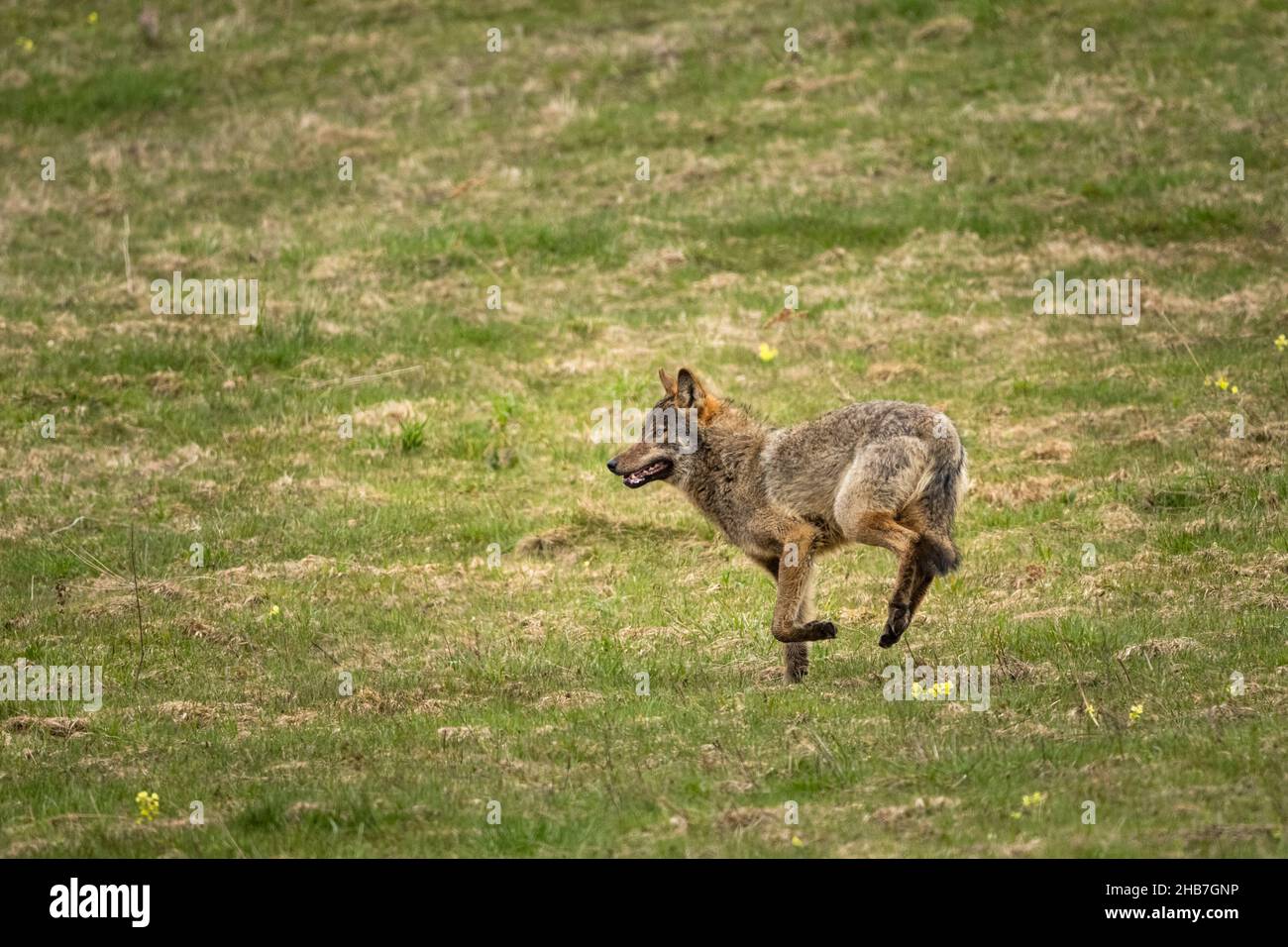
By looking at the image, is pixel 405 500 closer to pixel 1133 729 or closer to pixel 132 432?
pixel 132 432

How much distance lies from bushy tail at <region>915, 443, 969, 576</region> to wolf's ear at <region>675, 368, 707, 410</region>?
2506 mm

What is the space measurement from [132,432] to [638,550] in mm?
7012

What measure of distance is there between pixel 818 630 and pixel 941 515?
127 centimetres

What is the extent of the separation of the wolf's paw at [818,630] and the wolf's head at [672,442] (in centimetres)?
231

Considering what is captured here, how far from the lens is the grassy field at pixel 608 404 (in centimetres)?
980

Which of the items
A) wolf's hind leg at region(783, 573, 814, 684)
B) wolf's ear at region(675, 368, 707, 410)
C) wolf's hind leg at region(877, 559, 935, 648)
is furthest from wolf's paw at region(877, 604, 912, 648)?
wolf's ear at region(675, 368, 707, 410)

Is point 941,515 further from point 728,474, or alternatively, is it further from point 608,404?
point 608,404

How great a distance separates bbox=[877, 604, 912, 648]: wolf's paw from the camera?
Result: 38.3 ft

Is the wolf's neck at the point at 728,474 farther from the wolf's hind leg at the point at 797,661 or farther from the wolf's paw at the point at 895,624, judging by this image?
the wolf's paw at the point at 895,624

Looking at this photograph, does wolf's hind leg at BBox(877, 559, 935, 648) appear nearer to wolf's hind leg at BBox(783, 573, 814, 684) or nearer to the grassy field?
the grassy field

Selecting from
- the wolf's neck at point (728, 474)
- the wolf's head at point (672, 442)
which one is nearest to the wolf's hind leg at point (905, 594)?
the wolf's neck at point (728, 474)
